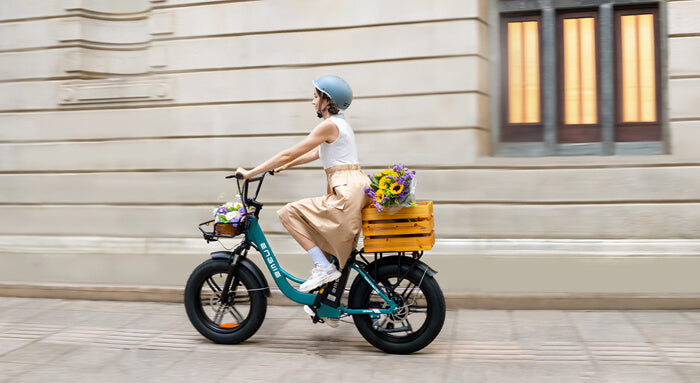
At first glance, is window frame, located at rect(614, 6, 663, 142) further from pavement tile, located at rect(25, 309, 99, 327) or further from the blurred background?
pavement tile, located at rect(25, 309, 99, 327)

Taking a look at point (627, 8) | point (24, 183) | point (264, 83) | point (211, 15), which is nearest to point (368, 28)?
point (264, 83)

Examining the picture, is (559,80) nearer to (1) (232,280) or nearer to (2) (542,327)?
(2) (542,327)

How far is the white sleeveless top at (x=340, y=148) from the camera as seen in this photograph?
4.73 metres

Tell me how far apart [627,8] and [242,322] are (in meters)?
4.77

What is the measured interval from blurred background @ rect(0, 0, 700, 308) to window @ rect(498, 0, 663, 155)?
0.8 inches

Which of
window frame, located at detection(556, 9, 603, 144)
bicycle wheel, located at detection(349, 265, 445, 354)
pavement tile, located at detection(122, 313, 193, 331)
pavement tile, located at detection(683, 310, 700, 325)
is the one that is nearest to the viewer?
bicycle wheel, located at detection(349, 265, 445, 354)

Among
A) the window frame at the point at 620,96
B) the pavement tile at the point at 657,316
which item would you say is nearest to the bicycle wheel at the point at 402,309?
the pavement tile at the point at 657,316

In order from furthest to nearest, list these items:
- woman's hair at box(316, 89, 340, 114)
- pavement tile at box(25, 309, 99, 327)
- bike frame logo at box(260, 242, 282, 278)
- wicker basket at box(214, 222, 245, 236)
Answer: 1. pavement tile at box(25, 309, 99, 327)
2. bike frame logo at box(260, 242, 282, 278)
3. wicker basket at box(214, 222, 245, 236)
4. woman's hair at box(316, 89, 340, 114)

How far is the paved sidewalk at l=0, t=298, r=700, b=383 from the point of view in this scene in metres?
4.29

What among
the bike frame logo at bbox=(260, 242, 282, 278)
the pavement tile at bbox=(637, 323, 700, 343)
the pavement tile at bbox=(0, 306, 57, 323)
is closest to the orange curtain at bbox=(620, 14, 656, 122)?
the pavement tile at bbox=(637, 323, 700, 343)

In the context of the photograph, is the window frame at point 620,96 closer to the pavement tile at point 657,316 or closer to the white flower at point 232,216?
the pavement tile at point 657,316

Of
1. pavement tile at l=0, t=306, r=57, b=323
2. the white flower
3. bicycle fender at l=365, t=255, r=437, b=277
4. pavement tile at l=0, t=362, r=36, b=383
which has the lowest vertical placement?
pavement tile at l=0, t=362, r=36, b=383

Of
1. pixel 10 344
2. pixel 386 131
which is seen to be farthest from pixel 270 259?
pixel 10 344

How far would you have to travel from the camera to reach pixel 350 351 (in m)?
4.84
